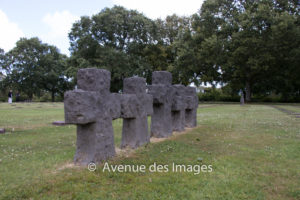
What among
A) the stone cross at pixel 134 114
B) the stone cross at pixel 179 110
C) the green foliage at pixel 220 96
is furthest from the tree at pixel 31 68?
the stone cross at pixel 134 114

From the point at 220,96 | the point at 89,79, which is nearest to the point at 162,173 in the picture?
the point at 89,79

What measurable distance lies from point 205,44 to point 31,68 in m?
33.8

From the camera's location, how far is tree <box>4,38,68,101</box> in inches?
1903

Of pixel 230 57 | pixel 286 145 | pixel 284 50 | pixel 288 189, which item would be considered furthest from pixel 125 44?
pixel 288 189

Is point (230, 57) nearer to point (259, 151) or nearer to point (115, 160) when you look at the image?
point (259, 151)

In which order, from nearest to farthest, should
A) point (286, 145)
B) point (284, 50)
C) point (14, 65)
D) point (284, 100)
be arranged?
point (286, 145), point (284, 50), point (284, 100), point (14, 65)

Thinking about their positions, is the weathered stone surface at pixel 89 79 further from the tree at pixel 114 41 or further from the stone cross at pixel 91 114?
the tree at pixel 114 41

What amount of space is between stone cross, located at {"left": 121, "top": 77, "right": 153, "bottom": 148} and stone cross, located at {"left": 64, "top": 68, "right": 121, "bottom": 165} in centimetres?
104

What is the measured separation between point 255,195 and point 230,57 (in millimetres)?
29585

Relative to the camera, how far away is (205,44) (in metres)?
31.7

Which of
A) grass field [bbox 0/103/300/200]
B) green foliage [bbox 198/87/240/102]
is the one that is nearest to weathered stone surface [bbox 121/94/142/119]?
grass field [bbox 0/103/300/200]

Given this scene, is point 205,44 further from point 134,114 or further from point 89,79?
point 89,79

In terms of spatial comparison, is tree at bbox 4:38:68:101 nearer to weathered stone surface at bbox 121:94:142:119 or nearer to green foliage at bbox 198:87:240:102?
green foliage at bbox 198:87:240:102

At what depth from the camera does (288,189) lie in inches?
175
